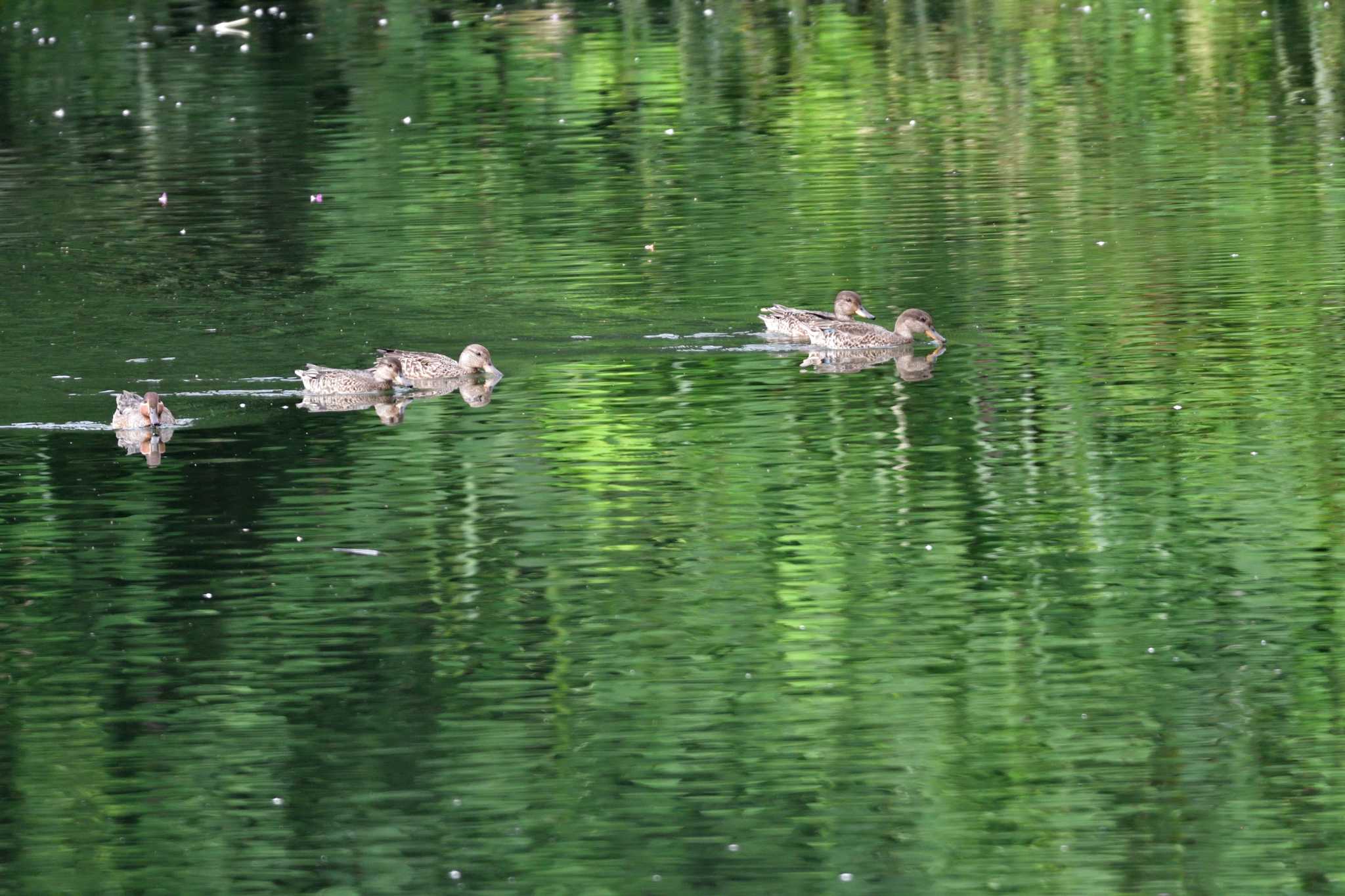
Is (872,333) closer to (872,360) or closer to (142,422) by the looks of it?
(872,360)

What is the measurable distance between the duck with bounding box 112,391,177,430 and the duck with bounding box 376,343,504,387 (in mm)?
1886

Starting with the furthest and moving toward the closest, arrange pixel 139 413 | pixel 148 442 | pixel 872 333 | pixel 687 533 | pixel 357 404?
pixel 872 333 → pixel 357 404 → pixel 139 413 → pixel 148 442 → pixel 687 533

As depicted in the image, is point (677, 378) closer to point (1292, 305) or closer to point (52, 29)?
point (1292, 305)

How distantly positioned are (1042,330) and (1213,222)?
5.26 metres

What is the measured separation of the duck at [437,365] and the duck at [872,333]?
2.40 meters

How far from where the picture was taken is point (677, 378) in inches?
722

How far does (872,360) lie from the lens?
63.9 ft

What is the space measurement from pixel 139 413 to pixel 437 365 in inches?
93.3

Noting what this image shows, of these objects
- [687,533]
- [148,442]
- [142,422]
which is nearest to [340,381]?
[142,422]

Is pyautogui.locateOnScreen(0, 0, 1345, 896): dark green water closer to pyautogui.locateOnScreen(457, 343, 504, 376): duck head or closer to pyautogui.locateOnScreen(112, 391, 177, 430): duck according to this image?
pyautogui.locateOnScreen(112, 391, 177, 430): duck

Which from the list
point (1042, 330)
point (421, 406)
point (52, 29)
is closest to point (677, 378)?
point (421, 406)

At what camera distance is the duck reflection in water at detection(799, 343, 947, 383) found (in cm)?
1888

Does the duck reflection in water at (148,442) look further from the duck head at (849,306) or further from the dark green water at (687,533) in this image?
the duck head at (849,306)

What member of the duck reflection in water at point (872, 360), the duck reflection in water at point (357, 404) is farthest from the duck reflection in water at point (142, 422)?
the duck reflection in water at point (872, 360)
